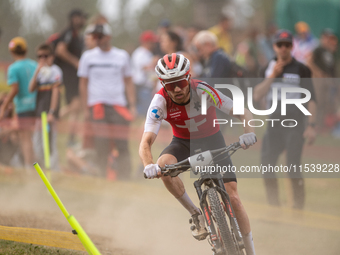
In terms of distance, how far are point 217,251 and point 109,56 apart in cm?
624

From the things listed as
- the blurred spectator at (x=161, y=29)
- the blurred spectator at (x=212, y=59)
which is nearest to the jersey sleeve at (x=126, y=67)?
the blurred spectator at (x=212, y=59)

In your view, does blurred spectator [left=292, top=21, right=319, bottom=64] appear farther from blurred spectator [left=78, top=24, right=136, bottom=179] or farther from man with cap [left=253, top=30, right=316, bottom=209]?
man with cap [left=253, top=30, right=316, bottom=209]

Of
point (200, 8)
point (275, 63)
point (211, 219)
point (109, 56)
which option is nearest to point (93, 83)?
point (109, 56)

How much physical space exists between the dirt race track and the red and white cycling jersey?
2058 millimetres

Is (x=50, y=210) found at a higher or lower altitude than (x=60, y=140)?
lower

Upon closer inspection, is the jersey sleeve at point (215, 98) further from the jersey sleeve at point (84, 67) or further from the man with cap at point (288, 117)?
the jersey sleeve at point (84, 67)

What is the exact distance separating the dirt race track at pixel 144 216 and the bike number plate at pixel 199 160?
2.09 meters

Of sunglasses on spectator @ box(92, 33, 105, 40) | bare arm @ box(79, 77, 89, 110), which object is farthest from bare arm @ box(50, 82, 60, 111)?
sunglasses on spectator @ box(92, 33, 105, 40)

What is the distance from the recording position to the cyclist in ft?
16.2

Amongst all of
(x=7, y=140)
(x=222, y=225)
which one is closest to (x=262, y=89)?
(x=222, y=225)

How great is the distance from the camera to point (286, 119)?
7.79 metres

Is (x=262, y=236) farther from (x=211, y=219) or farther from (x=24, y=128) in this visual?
(x=24, y=128)

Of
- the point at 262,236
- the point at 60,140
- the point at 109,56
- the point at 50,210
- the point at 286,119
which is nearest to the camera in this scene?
the point at 262,236

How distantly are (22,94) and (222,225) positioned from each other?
697cm
